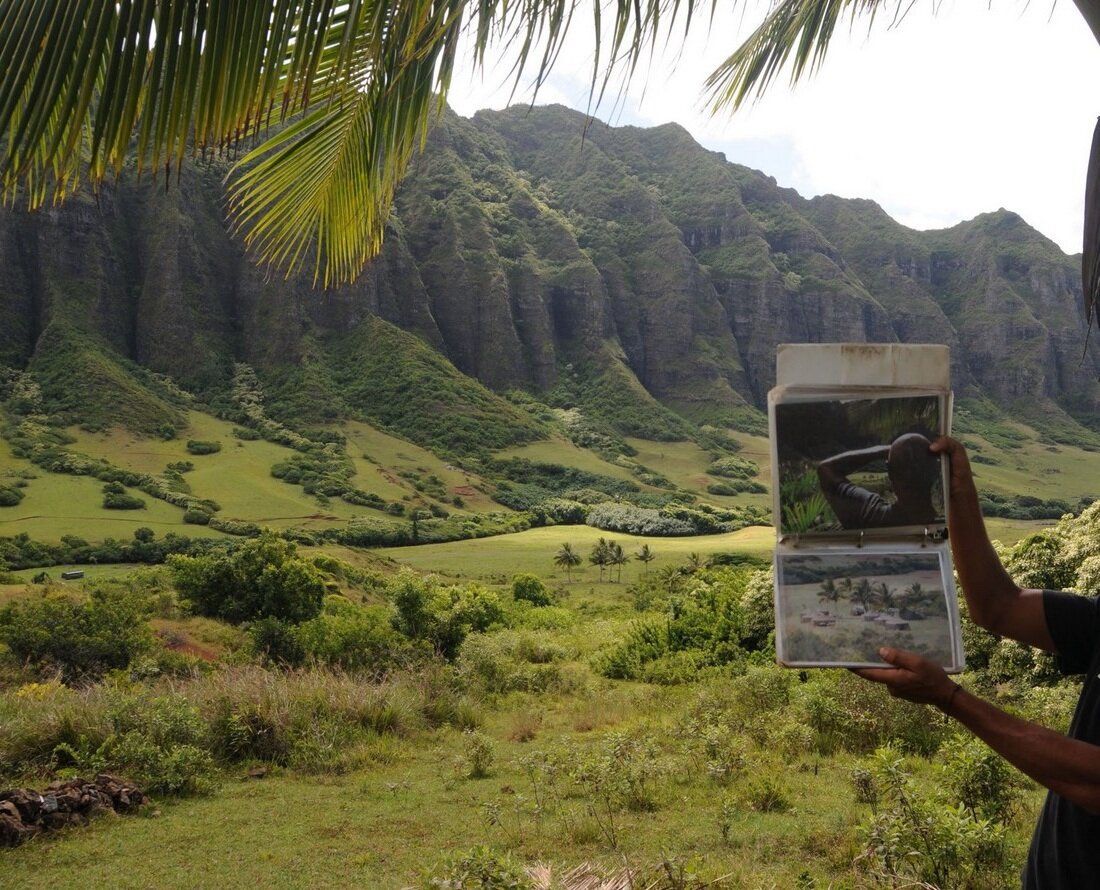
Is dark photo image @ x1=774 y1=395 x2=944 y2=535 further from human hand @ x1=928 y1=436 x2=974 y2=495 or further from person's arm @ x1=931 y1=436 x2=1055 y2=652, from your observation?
person's arm @ x1=931 y1=436 x2=1055 y2=652

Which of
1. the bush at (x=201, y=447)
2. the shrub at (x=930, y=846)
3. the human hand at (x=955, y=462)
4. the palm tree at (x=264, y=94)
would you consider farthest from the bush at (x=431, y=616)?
the bush at (x=201, y=447)

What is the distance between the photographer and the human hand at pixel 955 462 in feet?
4.64

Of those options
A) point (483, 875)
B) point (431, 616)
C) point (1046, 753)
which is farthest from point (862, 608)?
point (431, 616)

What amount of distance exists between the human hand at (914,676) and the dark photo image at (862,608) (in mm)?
26

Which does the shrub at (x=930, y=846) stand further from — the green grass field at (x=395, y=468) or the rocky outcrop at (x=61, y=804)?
the green grass field at (x=395, y=468)

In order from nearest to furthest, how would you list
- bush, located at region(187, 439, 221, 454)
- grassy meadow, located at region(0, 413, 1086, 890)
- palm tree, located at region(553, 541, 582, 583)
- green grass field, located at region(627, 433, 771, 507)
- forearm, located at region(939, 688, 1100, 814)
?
forearm, located at region(939, 688, 1100, 814), grassy meadow, located at region(0, 413, 1086, 890), palm tree, located at region(553, 541, 582, 583), bush, located at region(187, 439, 221, 454), green grass field, located at region(627, 433, 771, 507)

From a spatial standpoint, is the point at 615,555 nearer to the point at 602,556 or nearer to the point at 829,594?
the point at 602,556

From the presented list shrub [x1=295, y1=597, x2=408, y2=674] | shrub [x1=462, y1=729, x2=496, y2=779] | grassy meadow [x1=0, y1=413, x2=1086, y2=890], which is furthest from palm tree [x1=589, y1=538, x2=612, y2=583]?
shrub [x1=462, y1=729, x2=496, y2=779]

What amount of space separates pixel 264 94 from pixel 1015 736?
1717 millimetres

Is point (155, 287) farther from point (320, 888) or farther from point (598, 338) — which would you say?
point (320, 888)

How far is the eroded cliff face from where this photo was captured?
91.2 m

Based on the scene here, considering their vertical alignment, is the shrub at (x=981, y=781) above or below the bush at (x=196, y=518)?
above

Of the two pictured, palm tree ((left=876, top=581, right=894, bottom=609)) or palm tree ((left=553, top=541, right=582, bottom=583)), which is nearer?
palm tree ((left=876, top=581, right=894, bottom=609))

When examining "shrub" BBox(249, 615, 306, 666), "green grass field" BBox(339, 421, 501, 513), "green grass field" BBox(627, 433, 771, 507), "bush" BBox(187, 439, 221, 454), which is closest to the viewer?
"shrub" BBox(249, 615, 306, 666)
